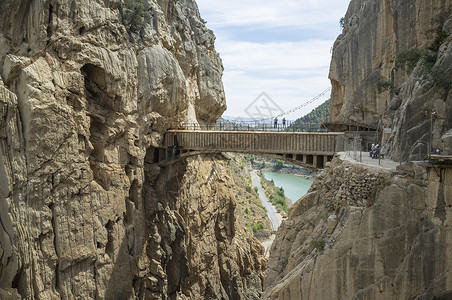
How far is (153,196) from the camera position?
85.2 feet

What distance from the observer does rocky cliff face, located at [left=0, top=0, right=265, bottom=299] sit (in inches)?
691

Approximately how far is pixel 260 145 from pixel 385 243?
12.8 metres

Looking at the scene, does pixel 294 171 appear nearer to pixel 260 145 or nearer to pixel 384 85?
pixel 260 145

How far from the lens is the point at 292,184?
324 feet

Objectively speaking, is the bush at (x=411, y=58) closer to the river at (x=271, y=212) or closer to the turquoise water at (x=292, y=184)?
the river at (x=271, y=212)

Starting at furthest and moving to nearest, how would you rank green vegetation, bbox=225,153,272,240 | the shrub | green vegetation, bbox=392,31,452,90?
1. green vegetation, bbox=225,153,272,240
2. the shrub
3. green vegetation, bbox=392,31,452,90

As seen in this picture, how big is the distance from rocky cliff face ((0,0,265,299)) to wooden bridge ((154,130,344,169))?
109 centimetres

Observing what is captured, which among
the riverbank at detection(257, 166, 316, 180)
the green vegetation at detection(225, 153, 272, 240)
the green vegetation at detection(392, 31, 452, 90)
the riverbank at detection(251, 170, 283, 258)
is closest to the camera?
the green vegetation at detection(392, 31, 452, 90)

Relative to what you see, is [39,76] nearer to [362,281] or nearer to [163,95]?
[163,95]

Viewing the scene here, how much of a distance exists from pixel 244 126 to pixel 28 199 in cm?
1214

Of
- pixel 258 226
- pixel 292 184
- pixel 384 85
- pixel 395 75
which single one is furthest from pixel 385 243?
pixel 292 184

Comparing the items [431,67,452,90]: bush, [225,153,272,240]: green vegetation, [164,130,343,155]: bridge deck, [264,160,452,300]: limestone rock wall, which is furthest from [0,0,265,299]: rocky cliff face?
[225,153,272,240]: green vegetation

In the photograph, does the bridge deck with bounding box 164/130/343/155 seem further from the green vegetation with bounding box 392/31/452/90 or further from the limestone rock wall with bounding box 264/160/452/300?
the limestone rock wall with bounding box 264/160/452/300

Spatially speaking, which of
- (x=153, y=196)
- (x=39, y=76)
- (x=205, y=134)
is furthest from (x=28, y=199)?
(x=205, y=134)
